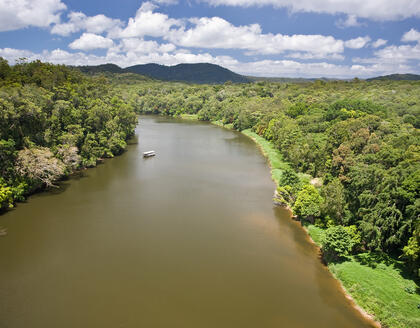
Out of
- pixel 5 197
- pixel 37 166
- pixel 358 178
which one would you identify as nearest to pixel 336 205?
pixel 358 178

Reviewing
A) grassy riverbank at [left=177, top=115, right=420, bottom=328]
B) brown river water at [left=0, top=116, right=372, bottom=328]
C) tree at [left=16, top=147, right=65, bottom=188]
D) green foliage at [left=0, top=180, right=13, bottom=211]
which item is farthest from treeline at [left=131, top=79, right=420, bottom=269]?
green foliage at [left=0, top=180, right=13, bottom=211]

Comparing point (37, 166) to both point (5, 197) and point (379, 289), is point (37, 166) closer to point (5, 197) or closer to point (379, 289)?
point (5, 197)

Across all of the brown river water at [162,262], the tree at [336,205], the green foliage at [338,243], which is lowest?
the brown river water at [162,262]

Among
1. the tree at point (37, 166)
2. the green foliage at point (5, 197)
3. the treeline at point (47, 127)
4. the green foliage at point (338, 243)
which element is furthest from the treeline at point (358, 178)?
the green foliage at point (5, 197)

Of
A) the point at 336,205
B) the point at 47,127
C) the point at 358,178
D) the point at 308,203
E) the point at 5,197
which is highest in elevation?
the point at 47,127

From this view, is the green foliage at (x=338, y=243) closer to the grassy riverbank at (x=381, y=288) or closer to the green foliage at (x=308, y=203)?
the grassy riverbank at (x=381, y=288)

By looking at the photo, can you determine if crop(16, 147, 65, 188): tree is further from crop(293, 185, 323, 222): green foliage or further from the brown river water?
crop(293, 185, 323, 222): green foliage

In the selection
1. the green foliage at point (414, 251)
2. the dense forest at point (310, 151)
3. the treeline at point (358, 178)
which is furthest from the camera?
the dense forest at point (310, 151)
